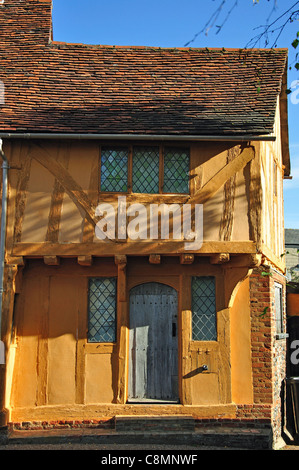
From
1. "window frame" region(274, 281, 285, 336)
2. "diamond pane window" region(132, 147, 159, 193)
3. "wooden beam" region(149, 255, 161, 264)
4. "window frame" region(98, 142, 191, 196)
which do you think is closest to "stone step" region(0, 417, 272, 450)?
"window frame" region(274, 281, 285, 336)

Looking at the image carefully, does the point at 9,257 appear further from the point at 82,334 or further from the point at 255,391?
the point at 255,391

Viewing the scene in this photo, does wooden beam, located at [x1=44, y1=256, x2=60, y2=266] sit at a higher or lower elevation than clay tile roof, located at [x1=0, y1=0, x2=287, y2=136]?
lower

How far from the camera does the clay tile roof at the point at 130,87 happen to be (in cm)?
947

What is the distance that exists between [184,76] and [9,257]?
5.20 metres

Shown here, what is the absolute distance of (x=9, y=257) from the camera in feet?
30.5

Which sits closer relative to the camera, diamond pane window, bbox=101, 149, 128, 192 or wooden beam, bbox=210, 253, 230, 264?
wooden beam, bbox=210, 253, 230, 264

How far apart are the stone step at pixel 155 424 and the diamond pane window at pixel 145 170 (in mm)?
4035

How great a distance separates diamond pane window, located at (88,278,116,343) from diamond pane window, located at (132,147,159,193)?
5.95 feet

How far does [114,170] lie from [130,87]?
2.04 metres

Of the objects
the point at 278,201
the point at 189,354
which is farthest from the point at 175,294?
the point at 278,201

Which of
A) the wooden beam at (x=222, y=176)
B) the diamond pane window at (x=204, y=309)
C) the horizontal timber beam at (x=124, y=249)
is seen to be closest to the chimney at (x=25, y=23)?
the horizontal timber beam at (x=124, y=249)

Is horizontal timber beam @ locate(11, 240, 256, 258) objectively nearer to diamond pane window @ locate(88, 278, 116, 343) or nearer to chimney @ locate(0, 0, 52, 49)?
diamond pane window @ locate(88, 278, 116, 343)

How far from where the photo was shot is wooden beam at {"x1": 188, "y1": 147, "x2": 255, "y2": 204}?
9383mm

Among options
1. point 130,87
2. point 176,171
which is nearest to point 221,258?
point 176,171
